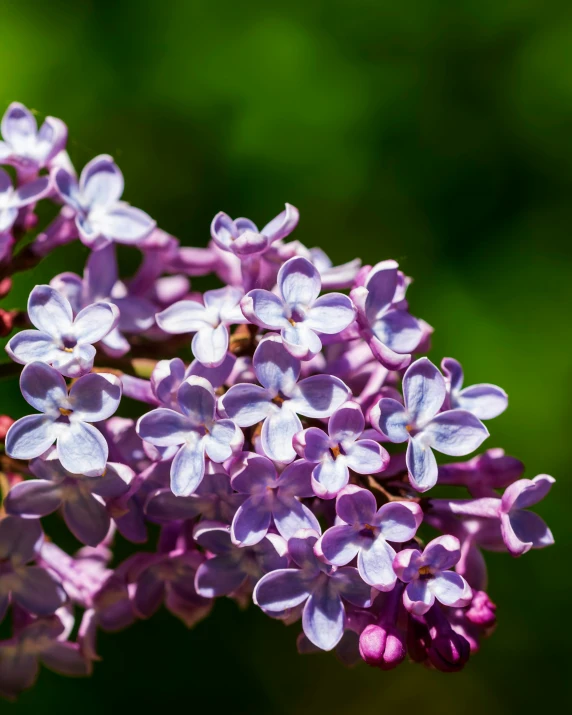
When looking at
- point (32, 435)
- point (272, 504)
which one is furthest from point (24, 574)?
point (272, 504)

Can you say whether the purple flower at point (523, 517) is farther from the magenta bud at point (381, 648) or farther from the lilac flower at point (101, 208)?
the lilac flower at point (101, 208)

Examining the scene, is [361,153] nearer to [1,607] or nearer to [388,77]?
[388,77]

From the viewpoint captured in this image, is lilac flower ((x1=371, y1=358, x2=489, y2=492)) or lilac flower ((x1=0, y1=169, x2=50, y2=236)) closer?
lilac flower ((x1=371, y1=358, x2=489, y2=492))

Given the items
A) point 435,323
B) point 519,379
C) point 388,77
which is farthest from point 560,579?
point 388,77

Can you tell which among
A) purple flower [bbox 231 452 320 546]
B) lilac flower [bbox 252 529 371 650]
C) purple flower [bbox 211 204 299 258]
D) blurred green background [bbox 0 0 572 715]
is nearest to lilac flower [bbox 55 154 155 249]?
purple flower [bbox 211 204 299 258]

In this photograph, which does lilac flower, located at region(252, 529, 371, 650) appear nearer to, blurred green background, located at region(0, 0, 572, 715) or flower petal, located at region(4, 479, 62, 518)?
flower petal, located at region(4, 479, 62, 518)

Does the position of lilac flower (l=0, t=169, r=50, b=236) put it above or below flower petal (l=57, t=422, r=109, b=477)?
above

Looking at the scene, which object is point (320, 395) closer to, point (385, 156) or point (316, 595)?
point (316, 595)
